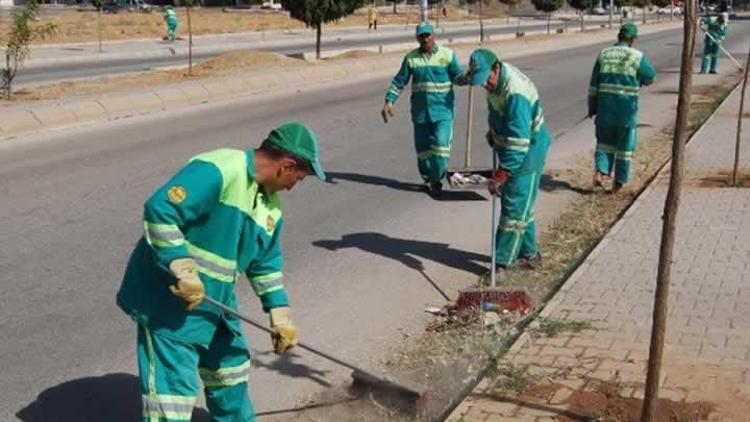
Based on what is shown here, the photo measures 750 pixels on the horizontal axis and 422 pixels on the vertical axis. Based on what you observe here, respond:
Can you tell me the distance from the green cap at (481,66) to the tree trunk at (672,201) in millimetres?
2593

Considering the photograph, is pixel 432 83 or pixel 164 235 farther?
pixel 432 83

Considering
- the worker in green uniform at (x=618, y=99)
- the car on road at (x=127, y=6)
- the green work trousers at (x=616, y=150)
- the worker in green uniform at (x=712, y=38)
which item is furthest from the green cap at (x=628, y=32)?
the car on road at (x=127, y=6)

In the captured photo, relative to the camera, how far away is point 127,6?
7325 centimetres

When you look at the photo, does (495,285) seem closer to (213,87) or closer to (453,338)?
(453,338)

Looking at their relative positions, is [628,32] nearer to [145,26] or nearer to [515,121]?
[515,121]

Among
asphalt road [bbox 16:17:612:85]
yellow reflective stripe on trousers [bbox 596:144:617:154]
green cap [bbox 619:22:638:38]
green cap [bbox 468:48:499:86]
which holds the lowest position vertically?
asphalt road [bbox 16:17:612:85]

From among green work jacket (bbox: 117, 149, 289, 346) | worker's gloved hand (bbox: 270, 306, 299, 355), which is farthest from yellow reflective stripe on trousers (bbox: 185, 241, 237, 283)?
worker's gloved hand (bbox: 270, 306, 299, 355)

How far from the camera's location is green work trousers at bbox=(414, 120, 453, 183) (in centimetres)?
1030

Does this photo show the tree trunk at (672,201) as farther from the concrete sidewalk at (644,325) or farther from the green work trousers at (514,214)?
the green work trousers at (514,214)

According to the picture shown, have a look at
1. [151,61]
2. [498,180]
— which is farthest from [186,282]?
[151,61]

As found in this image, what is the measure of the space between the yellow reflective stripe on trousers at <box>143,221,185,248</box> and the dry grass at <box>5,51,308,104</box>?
47.8 ft

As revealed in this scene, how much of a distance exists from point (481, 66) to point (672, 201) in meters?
2.79

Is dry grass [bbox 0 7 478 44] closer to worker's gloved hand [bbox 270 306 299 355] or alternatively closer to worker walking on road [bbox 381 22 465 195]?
worker walking on road [bbox 381 22 465 195]

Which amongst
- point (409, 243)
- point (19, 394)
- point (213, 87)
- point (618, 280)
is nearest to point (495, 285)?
point (618, 280)
